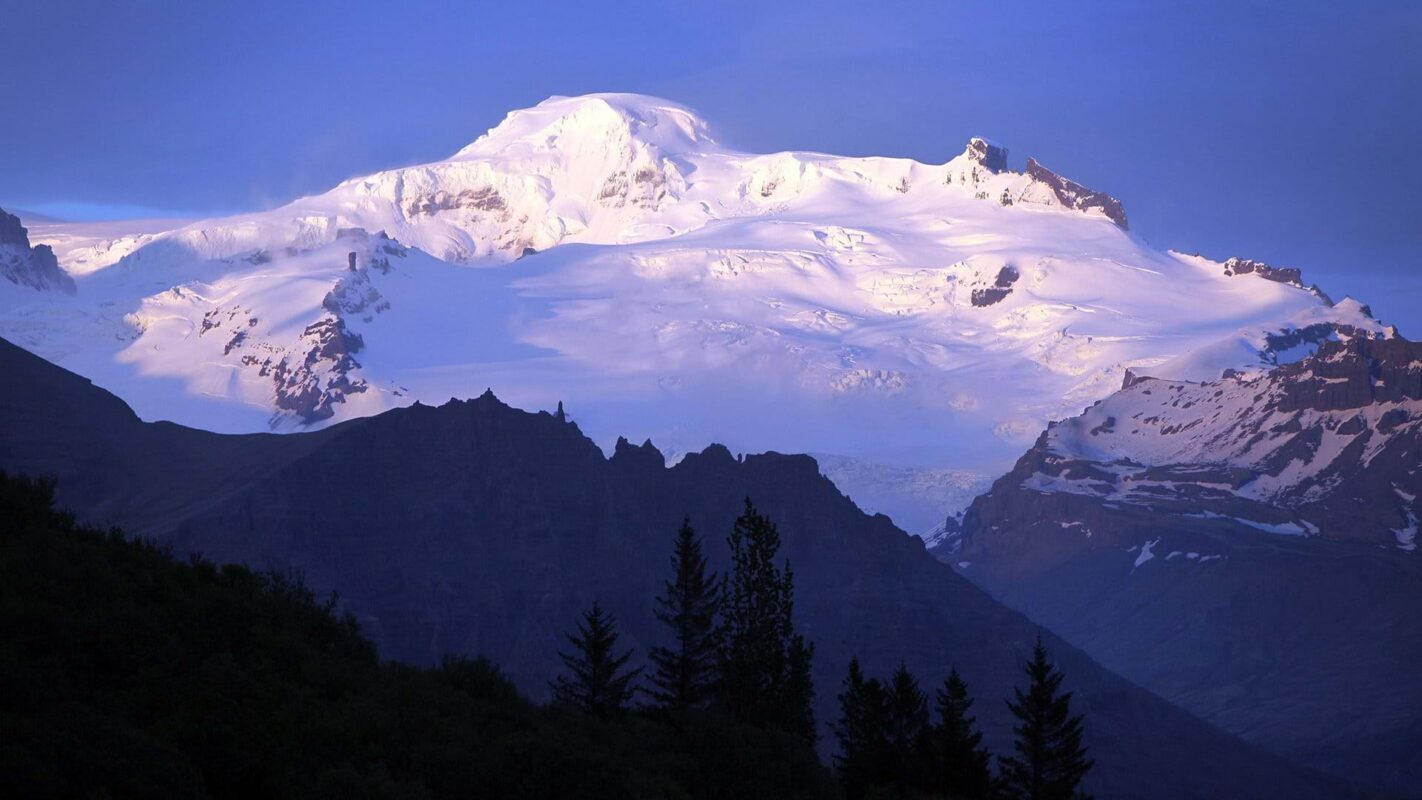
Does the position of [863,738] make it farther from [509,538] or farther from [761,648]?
[509,538]

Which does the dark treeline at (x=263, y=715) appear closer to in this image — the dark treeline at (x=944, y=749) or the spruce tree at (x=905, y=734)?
the spruce tree at (x=905, y=734)

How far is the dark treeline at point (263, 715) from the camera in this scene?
43.1 metres

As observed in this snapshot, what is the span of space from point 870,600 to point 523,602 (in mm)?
36441

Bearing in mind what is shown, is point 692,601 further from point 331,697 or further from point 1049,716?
point 331,697

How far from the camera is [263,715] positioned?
1820 inches

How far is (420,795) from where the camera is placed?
44719 millimetres

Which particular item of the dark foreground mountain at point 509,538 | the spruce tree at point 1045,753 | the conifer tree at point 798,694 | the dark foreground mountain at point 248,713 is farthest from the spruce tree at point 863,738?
the dark foreground mountain at point 509,538

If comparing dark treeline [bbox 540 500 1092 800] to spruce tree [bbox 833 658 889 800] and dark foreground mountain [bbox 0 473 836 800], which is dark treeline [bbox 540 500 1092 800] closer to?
spruce tree [bbox 833 658 889 800]

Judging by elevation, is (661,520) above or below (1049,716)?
above

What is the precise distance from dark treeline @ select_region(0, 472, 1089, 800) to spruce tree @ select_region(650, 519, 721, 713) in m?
8.96

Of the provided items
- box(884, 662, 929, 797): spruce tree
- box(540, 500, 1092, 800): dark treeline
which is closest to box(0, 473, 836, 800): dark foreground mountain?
box(540, 500, 1092, 800): dark treeline

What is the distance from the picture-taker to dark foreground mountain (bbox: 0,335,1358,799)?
15988 cm

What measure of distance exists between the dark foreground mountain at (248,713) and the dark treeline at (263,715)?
0.06 metres

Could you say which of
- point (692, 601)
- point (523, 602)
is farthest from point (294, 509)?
point (692, 601)
